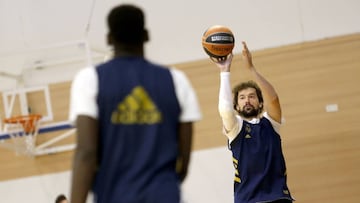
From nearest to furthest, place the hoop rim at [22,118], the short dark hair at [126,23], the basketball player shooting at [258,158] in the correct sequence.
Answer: the short dark hair at [126,23]
the basketball player shooting at [258,158]
the hoop rim at [22,118]

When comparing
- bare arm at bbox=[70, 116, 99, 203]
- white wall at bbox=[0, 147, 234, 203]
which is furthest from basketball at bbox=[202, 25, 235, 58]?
white wall at bbox=[0, 147, 234, 203]

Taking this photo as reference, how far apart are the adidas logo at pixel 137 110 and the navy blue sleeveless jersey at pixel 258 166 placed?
89.0 inches

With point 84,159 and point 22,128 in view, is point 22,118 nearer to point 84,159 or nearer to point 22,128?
point 22,128

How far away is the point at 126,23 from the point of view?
2.68 m

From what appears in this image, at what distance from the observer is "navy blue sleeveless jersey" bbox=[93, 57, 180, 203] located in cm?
261

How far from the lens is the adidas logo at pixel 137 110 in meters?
2.62

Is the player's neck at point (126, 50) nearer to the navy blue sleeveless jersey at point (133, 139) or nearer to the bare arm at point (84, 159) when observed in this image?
the navy blue sleeveless jersey at point (133, 139)

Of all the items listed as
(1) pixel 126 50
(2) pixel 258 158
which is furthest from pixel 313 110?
(1) pixel 126 50

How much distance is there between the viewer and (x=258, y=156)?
15.9 feet

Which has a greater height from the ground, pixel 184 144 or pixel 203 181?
pixel 184 144

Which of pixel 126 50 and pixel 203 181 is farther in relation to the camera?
pixel 203 181

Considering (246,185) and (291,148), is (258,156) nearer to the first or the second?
(246,185)

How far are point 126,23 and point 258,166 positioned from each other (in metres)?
2.38

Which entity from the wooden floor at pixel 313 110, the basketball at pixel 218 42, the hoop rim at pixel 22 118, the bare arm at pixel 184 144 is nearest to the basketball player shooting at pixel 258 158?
the basketball at pixel 218 42
